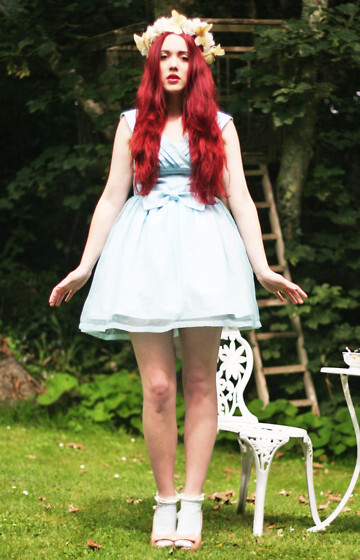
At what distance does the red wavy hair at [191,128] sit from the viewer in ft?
8.86

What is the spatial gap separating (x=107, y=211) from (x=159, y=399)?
70cm

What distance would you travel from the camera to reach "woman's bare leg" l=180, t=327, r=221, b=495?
2703 millimetres

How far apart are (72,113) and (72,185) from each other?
141cm

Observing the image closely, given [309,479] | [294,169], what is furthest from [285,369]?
[309,479]

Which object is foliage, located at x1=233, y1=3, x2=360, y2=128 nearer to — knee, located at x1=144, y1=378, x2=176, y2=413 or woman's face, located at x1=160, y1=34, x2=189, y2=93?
woman's face, located at x1=160, y1=34, x2=189, y2=93

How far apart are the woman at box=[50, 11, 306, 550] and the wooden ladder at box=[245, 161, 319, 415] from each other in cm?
288

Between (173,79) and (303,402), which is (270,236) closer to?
(303,402)

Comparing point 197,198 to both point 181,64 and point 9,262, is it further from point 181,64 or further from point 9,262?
point 9,262

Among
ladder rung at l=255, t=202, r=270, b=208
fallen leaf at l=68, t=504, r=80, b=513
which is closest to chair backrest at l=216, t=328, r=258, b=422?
fallen leaf at l=68, t=504, r=80, b=513

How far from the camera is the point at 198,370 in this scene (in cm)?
272

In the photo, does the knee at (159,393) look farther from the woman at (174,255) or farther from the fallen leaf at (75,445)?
the fallen leaf at (75,445)

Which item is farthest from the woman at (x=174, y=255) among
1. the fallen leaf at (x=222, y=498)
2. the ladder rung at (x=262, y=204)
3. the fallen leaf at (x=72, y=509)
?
the ladder rung at (x=262, y=204)

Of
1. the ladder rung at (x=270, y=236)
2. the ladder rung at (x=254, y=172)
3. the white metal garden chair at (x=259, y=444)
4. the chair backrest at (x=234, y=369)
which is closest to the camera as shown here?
the white metal garden chair at (x=259, y=444)

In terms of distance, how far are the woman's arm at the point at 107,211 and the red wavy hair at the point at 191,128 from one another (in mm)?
57
